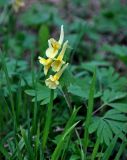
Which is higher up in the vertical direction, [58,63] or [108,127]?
[58,63]

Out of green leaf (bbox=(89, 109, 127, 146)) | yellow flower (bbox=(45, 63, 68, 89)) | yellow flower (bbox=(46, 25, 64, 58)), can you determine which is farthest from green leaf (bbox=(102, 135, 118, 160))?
yellow flower (bbox=(46, 25, 64, 58))

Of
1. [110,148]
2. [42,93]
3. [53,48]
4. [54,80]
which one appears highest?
[53,48]

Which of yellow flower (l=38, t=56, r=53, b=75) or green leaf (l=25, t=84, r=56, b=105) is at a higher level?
yellow flower (l=38, t=56, r=53, b=75)

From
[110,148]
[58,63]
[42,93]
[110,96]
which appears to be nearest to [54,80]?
[58,63]

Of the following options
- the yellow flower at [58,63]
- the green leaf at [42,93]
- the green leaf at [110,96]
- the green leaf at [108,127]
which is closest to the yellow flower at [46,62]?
the yellow flower at [58,63]

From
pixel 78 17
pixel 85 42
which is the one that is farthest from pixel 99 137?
pixel 78 17

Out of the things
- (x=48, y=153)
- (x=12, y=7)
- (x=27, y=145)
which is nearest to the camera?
(x=27, y=145)

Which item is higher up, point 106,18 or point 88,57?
point 106,18

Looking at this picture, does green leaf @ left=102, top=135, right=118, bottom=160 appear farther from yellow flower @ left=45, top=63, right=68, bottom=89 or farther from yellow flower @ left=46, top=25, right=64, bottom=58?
yellow flower @ left=46, top=25, right=64, bottom=58

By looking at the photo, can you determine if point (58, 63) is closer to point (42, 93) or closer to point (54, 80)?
point (54, 80)

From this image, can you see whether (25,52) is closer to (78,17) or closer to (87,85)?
(78,17)

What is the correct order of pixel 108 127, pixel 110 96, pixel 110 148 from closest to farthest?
pixel 110 148
pixel 108 127
pixel 110 96
